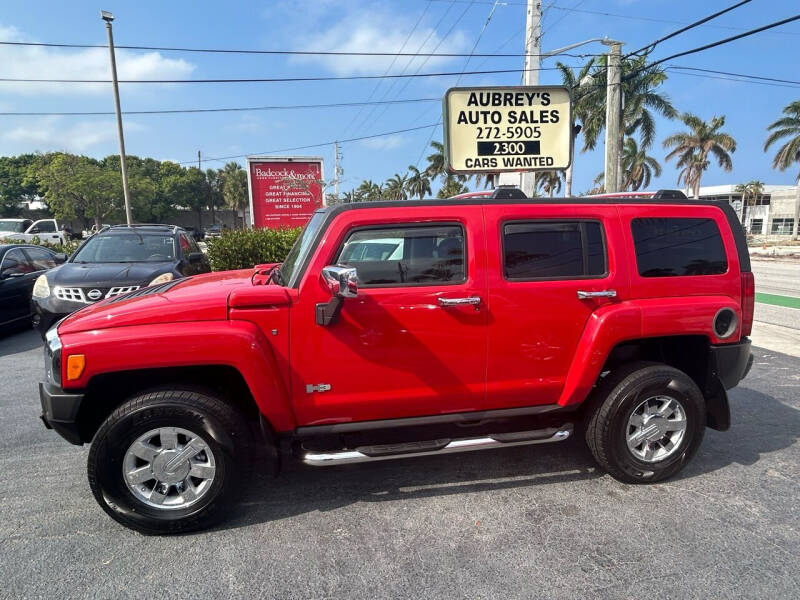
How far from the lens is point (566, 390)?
309cm

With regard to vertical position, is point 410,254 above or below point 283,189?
below

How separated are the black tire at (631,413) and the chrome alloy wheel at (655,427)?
3 cm

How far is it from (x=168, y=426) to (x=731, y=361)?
3.58 meters

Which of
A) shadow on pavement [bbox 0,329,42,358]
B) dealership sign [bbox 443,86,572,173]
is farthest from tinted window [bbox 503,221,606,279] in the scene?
shadow on pavement [bbox 0,329,42,358]

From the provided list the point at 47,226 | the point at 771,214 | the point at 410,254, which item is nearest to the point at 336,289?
the point at 410,254

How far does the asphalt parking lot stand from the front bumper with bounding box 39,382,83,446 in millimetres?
606

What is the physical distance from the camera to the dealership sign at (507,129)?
695cm

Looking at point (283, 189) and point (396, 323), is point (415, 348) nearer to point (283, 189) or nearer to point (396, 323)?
point (396, 323)

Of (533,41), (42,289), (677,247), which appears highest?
(533,41)

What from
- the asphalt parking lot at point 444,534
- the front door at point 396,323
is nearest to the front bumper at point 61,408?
the asphalt parking lot at point 444,534

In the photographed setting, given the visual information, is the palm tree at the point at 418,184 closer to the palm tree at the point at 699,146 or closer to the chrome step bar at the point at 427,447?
the palm tree at the point at 699,146

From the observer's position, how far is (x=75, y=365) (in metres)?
2.54

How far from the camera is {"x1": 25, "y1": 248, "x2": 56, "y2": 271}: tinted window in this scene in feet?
27.9

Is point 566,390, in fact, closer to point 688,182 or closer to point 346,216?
point 346,216
